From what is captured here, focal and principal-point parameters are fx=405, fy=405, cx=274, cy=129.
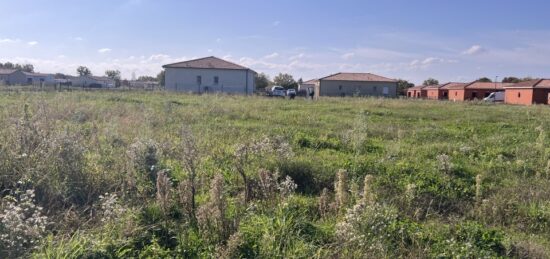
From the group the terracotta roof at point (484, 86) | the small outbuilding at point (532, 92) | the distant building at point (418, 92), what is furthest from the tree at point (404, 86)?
the small outbuilding at point (532, 92)

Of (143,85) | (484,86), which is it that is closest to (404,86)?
(484,86)

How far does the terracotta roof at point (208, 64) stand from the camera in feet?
156

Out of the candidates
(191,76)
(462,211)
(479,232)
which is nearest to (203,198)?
(479,232)

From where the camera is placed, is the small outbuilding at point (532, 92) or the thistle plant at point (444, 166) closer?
the thistle plant at point (444, 166)

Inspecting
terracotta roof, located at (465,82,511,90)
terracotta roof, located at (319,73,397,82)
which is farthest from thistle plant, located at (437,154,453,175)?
terracotta roof, located at (465,82,511,90)

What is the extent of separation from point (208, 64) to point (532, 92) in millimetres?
36943

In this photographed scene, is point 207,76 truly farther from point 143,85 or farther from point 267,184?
point 267,184

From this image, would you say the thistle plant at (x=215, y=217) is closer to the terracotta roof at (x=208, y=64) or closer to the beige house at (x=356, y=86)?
the terracotta roof at (x=208, y=64)

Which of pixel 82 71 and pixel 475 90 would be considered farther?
pixel 82 71

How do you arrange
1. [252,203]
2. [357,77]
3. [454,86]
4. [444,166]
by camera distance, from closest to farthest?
1. [252,203]
2. [444,166]
3. [357,77]
4. [454,86]

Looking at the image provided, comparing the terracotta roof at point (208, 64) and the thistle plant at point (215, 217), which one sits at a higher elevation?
the terracotta roof at point (208, 64)

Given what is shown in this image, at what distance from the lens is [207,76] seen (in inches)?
1884

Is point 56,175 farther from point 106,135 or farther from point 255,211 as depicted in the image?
point 106,135

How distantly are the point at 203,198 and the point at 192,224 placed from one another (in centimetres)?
85
